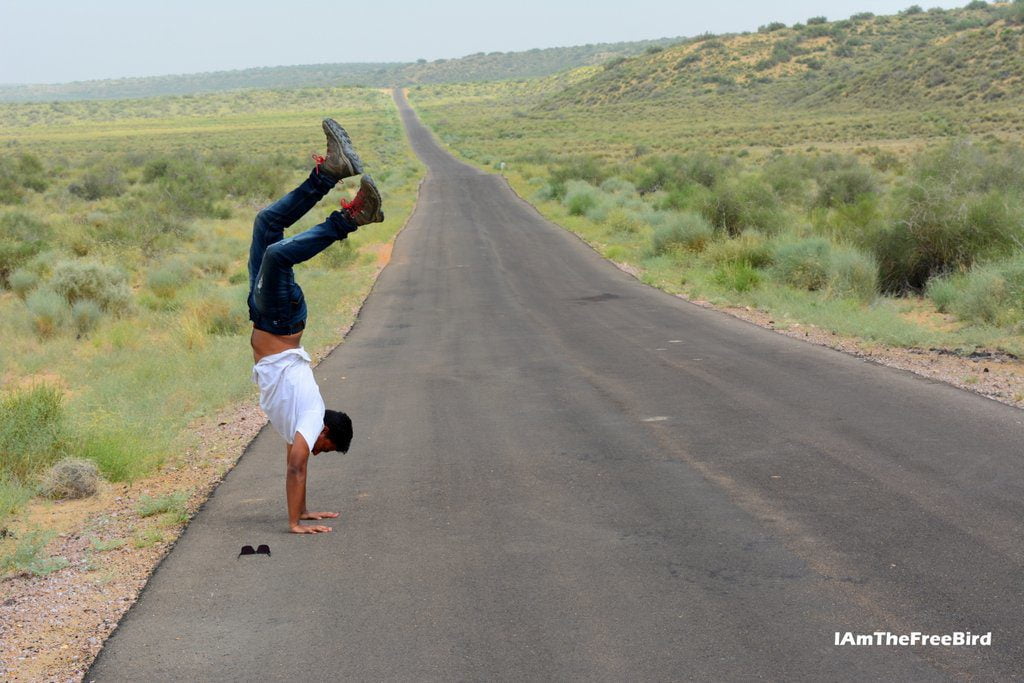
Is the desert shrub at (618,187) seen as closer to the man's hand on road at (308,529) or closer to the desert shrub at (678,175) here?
the desert shrub at (678,175)

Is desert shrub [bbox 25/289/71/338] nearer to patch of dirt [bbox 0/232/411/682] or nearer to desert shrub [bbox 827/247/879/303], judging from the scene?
patch of dirt [bbox 0/232/411/682]

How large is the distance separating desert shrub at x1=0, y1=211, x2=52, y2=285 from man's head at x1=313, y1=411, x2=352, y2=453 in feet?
66.7

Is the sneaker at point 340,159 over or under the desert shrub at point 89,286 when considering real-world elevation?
over

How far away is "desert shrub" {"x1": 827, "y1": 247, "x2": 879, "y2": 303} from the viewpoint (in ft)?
60.4

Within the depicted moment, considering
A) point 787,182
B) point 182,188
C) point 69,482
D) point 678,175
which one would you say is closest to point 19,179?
point 182,188

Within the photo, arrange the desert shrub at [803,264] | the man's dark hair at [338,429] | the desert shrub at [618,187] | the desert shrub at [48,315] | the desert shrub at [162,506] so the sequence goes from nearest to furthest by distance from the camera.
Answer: the man's dark hair at [338,429] < the desert shrub at [162,506] < the desert shrub at [48,315] < the desert shrub at [803,264] < the desert shrub at [618,187]

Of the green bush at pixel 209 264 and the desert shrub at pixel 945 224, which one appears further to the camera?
the green bush at pixel 209 264

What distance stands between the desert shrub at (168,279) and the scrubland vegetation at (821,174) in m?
10.6

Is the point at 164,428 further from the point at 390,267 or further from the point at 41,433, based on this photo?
the point at 390,267

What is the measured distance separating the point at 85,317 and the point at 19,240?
8.68 metres

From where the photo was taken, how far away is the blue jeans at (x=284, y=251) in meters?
6.09

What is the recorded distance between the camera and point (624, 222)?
32312 mm

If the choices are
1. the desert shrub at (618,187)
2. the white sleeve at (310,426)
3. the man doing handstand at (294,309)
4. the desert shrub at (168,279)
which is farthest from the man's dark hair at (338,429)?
the desert shrub at (618,187)

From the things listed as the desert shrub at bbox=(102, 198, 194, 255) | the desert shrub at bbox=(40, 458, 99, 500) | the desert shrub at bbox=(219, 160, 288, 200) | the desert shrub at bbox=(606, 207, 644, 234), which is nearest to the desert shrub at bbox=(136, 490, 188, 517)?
the desert shrub at bbox=(40, 458, 99, 500)
